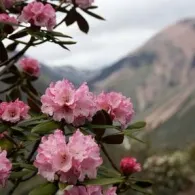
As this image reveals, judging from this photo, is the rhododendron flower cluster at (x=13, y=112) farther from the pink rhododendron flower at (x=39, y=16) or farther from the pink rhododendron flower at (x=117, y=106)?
the pink rhododendron flower at (x=39, y=16)

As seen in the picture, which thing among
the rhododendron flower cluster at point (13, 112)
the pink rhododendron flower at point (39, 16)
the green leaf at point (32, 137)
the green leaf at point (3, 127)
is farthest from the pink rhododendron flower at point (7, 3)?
the green leaf at point (32, 137)

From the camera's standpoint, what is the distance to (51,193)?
1437mm

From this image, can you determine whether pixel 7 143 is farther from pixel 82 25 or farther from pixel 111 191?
pixel 82 25

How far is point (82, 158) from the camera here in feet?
4.81

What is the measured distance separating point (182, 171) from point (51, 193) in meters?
16.9

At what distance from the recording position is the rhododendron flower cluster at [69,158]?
4.82ft

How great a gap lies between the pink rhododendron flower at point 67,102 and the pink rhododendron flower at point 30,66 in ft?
4.42

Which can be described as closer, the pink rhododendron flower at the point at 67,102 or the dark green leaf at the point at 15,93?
the pink rhododendron flower at the point at 67,102

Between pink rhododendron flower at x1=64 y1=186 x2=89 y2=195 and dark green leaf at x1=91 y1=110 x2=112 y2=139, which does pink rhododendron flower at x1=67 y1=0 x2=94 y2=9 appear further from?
pink rhododendron flower at x1=64 y1=186 x2=89 y2=195

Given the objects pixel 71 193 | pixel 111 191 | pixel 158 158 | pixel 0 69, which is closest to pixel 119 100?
pixel 111 191

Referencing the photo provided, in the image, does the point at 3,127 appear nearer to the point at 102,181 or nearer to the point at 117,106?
the point at 117,106

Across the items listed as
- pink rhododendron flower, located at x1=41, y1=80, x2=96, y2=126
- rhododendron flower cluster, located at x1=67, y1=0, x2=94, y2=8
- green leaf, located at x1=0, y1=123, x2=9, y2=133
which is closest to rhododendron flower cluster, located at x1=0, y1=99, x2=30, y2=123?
green leaf, located at x1=0, y1=123, x2=9, y2=133

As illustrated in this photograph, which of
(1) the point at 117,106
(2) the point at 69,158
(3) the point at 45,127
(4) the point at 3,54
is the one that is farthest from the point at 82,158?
(4) the point at 3,54

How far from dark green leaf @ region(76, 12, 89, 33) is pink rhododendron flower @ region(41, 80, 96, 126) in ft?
3.85
